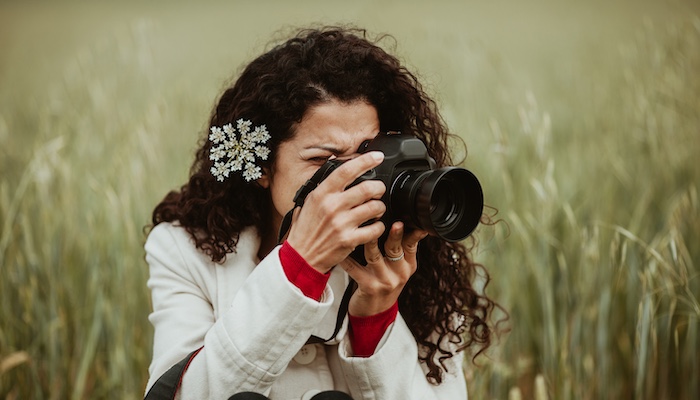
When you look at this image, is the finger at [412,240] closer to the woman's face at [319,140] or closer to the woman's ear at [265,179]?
the woman's face at [319,140]

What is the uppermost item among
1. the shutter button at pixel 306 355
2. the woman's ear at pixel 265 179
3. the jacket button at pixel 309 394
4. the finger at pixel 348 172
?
the finger at pixel 348 172

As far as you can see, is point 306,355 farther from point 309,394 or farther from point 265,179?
point 265,179

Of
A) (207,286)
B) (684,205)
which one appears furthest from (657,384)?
(207,286)

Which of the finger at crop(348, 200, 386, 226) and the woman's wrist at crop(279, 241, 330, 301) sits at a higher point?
the finger at crop(348, 200, 386, 226)

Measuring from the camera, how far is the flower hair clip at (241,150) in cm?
94

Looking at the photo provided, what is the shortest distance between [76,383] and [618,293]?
3.79 feet

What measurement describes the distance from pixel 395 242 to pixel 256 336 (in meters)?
0.23

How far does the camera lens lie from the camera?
2.49ft

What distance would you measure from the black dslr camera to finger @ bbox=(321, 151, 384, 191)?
0.02 m

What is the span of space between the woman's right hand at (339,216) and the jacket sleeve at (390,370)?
7.1 inches

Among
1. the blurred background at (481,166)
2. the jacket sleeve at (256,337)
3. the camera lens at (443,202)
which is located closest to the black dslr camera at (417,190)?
the camera lens at (443,202)

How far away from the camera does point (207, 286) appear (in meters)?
0.94

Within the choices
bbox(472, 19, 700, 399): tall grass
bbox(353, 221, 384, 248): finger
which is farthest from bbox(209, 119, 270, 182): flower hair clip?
bbox(472, 19, 700, 399): tall grass

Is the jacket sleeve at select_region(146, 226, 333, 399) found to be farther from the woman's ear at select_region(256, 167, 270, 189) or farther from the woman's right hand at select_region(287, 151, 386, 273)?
the woman's ear at select_region(256, 167, 270, 189)
